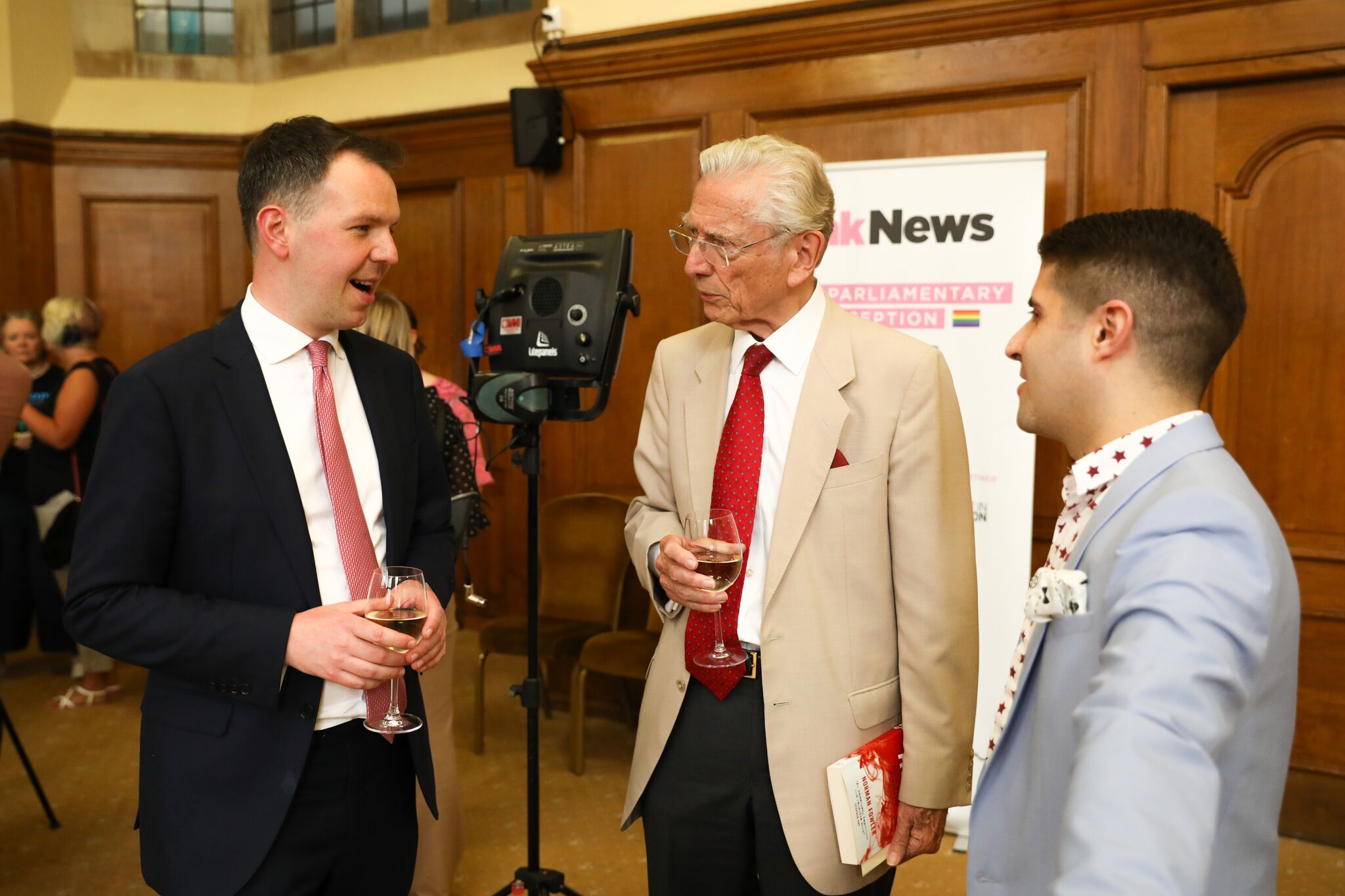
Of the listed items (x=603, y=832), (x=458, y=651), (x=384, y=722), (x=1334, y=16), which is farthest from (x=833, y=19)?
(x=458, y=651)

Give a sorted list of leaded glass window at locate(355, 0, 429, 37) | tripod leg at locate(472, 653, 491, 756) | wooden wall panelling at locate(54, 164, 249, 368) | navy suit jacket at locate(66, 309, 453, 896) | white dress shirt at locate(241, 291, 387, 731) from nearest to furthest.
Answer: navy suit jacket at locate(66, 309, 453, 896) < white dress shirt at locate(241, 291, 387, 731) < tripod leg at locate(472, 653, 491, 756) < leaded glass window at locate(355, 0, 429, 37) < wooden wall panelling at locate(54, 164, 249, 368)

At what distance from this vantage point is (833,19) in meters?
4.08

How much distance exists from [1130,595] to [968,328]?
260 centimetres

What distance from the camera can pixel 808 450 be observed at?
6.13 ft

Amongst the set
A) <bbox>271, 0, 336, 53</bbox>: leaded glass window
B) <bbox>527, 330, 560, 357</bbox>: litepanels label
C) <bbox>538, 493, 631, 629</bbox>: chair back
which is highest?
<bbox>271, 0, 336, 53</bbox>: leaded glass window

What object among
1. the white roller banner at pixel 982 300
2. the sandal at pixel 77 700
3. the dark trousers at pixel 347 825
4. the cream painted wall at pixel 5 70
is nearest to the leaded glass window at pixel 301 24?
the cream painted wall at pixel 5 70

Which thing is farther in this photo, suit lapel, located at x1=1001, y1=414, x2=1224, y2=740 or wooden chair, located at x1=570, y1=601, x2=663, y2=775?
wooden chair, located at x1=570, y1=601, x2=663, y2=775

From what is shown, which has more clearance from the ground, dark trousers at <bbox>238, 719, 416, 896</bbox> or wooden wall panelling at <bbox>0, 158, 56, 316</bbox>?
wooden wall panelling at <bbox>0, 158, 56, 316</bbox>

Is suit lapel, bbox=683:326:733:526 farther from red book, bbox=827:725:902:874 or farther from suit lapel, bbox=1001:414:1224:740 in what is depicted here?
suit lapel, bbox=1001:414:1224:740

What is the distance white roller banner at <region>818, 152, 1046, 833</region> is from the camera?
3.46 metres

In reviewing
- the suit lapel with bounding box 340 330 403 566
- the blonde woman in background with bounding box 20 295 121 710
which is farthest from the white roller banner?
the blonde woman in background with bounding box 20 295 121 710

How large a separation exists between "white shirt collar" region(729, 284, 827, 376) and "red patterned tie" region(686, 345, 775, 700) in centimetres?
3

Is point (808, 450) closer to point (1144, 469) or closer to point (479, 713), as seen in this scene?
point (1144, 469)

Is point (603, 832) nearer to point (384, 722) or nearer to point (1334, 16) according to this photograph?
point (384, 722)
